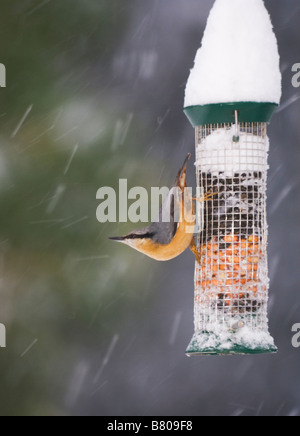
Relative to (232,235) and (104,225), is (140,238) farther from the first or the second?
(104,225)

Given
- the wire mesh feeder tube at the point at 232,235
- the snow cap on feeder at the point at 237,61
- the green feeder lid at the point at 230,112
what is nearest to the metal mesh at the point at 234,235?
the wire mesh feeder tube at the point at 232,235

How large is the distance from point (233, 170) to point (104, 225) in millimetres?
3236

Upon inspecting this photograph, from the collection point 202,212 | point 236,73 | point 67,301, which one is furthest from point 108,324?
point 236,73

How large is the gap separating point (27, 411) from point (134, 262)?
1663mm

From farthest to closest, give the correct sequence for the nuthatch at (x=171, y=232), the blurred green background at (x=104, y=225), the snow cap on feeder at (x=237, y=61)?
the blurred green background at (x=104, y=225) → the nuthatch at (x=171, y=232) → the snow cap on feeder at (x=237, y=61)

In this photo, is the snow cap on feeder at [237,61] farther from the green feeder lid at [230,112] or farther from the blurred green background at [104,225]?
the blurred green background at [104,225]

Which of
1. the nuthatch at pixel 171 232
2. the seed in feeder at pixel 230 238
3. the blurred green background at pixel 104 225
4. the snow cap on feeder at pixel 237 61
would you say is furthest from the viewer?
the blurred green background at pixel 104 225

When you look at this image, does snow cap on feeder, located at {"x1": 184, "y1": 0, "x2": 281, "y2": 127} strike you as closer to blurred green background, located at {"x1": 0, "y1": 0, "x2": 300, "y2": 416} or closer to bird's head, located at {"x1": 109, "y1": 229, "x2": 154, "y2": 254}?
bird's head, located at {"x1": 109, "y1": 229, "x2": 154, "y2": 254}

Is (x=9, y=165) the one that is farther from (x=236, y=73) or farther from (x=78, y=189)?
(x=236, y=73)

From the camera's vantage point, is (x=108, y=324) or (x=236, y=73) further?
(x=108, y=324)

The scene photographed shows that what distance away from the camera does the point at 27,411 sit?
1018cm

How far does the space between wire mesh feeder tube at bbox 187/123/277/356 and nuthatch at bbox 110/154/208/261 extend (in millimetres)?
192

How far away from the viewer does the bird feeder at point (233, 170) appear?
670 cm

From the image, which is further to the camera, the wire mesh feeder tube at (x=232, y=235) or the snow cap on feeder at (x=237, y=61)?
the wire mesh feeder tube at (x=232, y=235)
